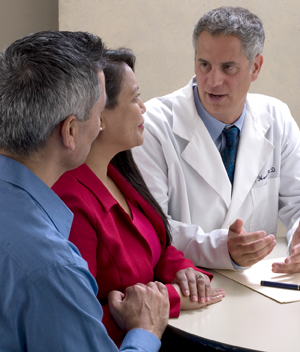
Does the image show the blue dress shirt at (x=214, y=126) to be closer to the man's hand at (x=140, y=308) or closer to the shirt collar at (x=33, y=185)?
the man's hand at (x=140, y=308)

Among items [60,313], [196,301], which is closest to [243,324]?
[196,301]

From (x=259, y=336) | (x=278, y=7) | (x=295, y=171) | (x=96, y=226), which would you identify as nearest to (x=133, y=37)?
(x=278, y=7)

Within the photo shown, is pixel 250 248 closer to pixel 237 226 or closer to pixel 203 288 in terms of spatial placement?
pixel 237 226

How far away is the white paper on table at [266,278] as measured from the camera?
3.90 ft

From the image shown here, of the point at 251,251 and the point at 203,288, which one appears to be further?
the point at 251,251

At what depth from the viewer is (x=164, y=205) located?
165 centimetres

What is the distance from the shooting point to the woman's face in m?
1.23

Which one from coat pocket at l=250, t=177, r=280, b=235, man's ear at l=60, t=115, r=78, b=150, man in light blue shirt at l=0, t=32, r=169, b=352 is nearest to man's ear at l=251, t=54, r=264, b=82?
coat pocket at l=250, t=177, r=280, b=235

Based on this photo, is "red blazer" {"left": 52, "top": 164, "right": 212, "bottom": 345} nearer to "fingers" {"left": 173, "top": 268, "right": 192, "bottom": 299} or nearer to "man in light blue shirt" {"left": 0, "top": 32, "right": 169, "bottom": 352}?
"fingers" {"left": 173, "top": 268, "right": 192, "bottom": 299}

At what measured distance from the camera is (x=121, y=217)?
1.19 metres

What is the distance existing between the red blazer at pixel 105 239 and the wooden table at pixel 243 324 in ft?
0.23

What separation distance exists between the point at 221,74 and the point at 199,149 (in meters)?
0.30

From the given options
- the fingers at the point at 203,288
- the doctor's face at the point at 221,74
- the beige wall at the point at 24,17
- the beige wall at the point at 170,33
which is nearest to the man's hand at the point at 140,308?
the fingers at the point at 203,288

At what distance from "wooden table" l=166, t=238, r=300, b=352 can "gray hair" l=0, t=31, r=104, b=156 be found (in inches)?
22.2
